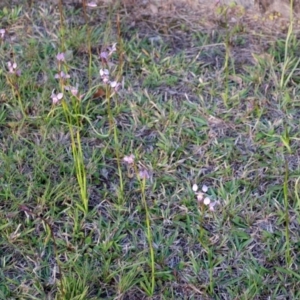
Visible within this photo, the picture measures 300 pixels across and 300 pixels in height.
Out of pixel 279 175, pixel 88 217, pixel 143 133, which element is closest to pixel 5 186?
pixel 88 217

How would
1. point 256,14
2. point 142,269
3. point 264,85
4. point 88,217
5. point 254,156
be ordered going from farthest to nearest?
1. point 256,14
2. point 264,85
3. point 254,156
4. point 88,217
5. point 142,269

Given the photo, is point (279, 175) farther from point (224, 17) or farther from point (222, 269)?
point (224, 17)

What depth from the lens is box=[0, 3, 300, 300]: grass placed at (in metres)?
2.16

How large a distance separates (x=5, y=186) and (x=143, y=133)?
587 mm

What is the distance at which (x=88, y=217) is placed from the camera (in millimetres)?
2336

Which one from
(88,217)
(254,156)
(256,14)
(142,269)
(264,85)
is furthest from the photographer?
(256,14)

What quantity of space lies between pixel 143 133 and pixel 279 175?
1.86 feet

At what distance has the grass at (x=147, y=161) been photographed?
216cm

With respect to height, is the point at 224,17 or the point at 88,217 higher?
the point at 224,17

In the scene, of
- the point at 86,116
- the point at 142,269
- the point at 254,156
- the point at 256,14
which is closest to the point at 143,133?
the point at 86,116

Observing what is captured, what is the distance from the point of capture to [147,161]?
2.51 meters

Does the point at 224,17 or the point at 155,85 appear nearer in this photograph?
the point at 155,85

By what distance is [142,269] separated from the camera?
215 cm

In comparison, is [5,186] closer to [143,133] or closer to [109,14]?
[143,133]
